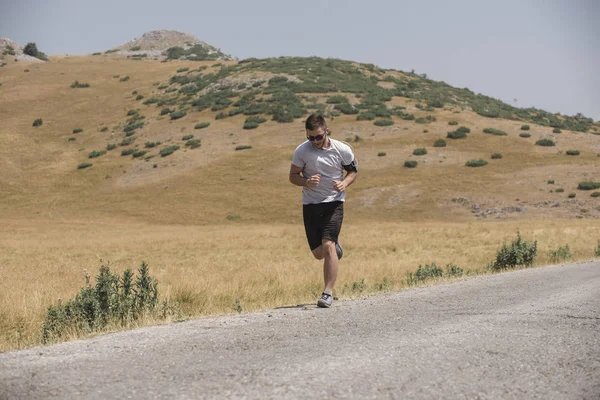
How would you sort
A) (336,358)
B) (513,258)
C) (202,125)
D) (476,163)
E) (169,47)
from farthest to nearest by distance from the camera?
(169,47) < (202,125) < (476,163) < (513,258) < (336,358)

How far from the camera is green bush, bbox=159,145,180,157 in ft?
204

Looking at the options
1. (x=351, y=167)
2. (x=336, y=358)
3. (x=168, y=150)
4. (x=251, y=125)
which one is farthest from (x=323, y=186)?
(x=251, y=125)

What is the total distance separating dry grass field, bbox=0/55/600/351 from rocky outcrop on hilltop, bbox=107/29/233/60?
50859 mm

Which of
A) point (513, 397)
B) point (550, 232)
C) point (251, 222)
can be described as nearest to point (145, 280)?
point (513, 397)

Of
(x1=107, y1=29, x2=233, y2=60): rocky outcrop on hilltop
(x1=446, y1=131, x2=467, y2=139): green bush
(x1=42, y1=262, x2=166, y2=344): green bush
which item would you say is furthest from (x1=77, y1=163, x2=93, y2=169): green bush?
(x1=107, y1=29, x2=233, y2=60): rocky outcrop on hilltop

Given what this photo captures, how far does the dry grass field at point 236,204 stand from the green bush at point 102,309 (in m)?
0.49

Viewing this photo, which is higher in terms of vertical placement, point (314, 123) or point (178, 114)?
point (178, 114)

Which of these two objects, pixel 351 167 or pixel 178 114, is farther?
pixel 178 114

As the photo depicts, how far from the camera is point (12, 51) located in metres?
122

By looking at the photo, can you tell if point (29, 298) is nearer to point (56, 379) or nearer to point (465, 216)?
point (56, 379)

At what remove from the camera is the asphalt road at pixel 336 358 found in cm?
396

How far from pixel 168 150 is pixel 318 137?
56117 millimetres

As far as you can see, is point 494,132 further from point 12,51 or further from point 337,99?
point 12,51

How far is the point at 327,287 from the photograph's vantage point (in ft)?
26.8
